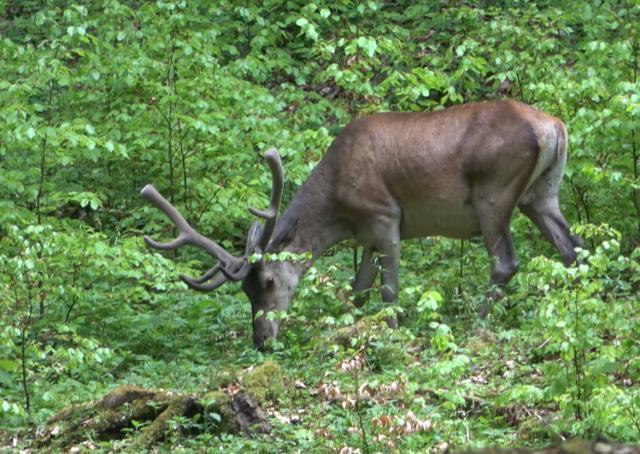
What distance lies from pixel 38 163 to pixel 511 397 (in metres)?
7.46

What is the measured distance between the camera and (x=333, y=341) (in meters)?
9.33

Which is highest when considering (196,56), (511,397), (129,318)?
(196,56)

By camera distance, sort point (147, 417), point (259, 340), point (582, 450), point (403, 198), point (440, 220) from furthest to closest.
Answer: point (403, 198) → point (440, 220) → point (259, 340) → point (147, 417) → point (582, 450)

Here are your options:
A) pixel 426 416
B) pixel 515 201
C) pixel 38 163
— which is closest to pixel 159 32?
pixel 38 163

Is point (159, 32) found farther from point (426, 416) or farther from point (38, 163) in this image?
point (426, 416)

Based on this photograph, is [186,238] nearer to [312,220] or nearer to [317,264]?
[312,220]

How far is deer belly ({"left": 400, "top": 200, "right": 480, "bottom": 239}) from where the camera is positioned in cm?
1226

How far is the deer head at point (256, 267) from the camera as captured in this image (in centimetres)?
1172

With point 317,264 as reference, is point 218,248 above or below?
above

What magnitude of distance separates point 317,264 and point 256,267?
5.78 feet

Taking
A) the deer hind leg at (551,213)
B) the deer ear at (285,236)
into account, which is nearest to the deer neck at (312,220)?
the deer ear at (285,236)

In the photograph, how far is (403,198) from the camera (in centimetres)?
1248

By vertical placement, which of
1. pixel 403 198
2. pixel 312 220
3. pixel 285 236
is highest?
pixel 403 198

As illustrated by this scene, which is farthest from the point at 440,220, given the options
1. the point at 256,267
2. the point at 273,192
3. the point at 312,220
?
the point at 256,267
